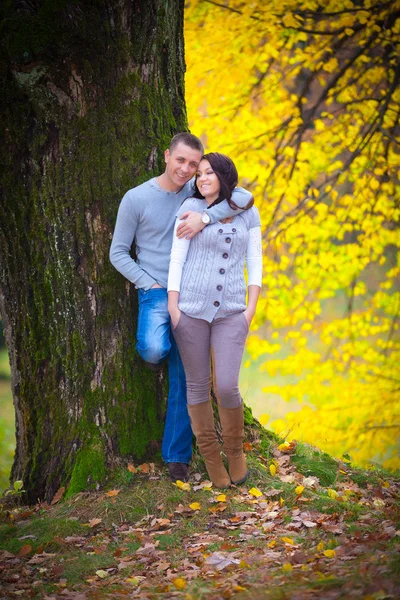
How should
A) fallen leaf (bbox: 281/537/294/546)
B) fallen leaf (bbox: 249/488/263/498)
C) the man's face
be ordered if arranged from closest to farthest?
fallen leaf (bbox: 281/537/294/546)
the man's face
fallen leaf (bbox: 249/488/263/498)

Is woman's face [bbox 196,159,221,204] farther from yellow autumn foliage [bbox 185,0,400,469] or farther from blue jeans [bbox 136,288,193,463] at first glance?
yellow autumn foliage [bbox 185,0,400,469]

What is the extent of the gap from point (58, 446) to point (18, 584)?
44.9 inches

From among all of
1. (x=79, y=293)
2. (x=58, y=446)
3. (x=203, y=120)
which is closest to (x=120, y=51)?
(x=79, y=293)

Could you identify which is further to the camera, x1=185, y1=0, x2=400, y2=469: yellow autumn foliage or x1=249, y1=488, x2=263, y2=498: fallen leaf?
x1=185, y1=0, x2=400, y2=469: yellow autumn foliage

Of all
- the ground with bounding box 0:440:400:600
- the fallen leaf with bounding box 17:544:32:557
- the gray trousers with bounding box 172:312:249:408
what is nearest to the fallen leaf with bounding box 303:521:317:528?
the ground with bounding box 0:440:400:600

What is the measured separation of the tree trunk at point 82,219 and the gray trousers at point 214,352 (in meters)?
0.47

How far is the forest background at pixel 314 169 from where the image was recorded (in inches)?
320

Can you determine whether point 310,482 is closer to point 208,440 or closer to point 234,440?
point 234,440

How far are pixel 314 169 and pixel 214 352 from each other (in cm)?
507

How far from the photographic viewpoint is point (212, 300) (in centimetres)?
393

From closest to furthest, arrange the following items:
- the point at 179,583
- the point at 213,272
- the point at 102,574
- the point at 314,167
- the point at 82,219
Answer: the point at 179,583
the point at 102,574
the point at 213,272
the point at 82,219
the point at 314,167

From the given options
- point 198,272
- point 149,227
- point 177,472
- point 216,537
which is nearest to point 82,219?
point 149,227

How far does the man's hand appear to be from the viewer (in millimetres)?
3898

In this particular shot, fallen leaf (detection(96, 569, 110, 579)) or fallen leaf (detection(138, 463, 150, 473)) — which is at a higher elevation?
fallen leaf (detection(138, 463, 150, 473))
